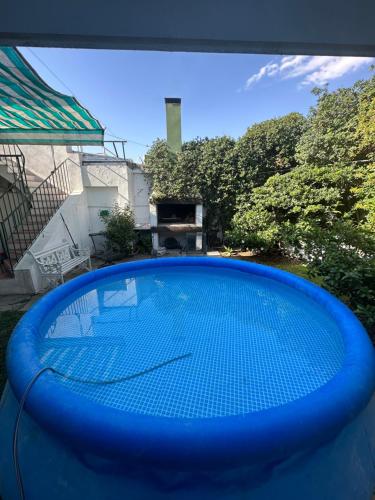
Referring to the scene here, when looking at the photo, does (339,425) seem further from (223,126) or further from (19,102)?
(223,126)

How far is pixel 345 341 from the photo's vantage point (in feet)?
8.62

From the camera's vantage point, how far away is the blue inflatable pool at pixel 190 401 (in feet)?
5.03

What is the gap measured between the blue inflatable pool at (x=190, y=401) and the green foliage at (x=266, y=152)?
7.82 meters

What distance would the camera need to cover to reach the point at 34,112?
219 inches

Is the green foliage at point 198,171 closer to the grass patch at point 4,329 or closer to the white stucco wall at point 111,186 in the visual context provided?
the white stucco wall at point 111,186

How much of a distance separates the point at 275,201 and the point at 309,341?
6791 millimetres

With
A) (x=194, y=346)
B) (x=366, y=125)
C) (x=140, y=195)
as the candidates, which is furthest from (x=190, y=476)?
(x=366, y=125)

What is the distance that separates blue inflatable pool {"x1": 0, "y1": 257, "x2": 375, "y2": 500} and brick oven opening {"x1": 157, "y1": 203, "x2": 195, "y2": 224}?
754 cm

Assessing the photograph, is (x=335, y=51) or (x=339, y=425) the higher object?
(x=335, y=51)

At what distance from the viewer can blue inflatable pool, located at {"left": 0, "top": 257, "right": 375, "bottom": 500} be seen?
5.03ft

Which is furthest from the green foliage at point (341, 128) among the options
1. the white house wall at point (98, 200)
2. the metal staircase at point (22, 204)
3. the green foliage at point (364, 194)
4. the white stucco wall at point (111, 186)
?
the metal staircase at point (22, 204)

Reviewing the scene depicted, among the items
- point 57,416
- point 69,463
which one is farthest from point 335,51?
point 69,463

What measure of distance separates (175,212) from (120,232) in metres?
3.56

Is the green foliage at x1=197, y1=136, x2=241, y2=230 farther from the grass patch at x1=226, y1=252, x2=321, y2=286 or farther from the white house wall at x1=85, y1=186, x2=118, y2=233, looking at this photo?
the white house wall at x1=85, y1=186, x2=118, y2=233
